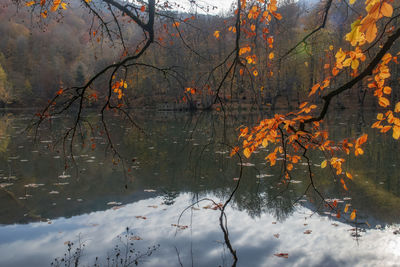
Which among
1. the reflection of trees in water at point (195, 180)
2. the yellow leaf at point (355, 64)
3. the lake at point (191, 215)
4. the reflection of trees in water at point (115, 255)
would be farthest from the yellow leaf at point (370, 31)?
the reflection of trees in water at point (115, 255)

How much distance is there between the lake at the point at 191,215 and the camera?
4.32 metres

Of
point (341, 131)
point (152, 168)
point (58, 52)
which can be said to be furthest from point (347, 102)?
point (58, 52)

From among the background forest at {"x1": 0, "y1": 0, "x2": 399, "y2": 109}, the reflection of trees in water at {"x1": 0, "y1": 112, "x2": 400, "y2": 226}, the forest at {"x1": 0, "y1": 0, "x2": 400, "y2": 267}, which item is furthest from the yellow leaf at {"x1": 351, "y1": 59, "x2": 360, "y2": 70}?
the reflection of trees in water at {"x1": 0, "y1": 112, "x2": 400, "y2": 226}

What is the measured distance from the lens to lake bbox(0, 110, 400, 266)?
4.32 m

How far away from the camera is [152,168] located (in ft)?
31.4

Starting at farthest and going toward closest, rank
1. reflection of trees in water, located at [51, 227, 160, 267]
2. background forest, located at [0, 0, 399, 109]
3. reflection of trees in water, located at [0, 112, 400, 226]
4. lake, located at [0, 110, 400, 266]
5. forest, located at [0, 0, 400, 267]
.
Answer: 1. background forest, located at [0, 0, 399, 109]
2. reflection of trees in water, located at [0, 112, 400, 226]
3. lake, located at [0, 110, 400, 266]
4. reflection of trees in water, located at [51, 227, 160, 267]
5. forest, located at [0, 0, 400, 267]

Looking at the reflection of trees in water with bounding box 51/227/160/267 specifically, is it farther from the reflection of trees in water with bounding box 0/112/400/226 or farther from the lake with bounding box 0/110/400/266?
the reflection of trees in water with bounding box 0/112/400/226

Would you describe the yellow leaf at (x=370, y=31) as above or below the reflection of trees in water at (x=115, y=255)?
above

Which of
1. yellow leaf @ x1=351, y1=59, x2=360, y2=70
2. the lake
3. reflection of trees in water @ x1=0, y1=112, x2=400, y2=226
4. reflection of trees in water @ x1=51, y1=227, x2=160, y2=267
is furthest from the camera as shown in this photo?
reflection of trees in water @ x1=0, y1=112, x2=400, y2=226

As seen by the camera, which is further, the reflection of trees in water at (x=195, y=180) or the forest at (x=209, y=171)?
the reflection of trees in water at (x=195, y=180)

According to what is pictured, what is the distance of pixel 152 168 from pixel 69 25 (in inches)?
3439

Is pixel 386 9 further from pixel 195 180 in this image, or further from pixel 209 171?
pixel 209 171

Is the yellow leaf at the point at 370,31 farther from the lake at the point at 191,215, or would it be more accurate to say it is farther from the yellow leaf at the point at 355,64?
the lake at the point at 191,215

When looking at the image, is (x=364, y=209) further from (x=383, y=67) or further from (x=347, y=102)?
(x=347, y=102)
